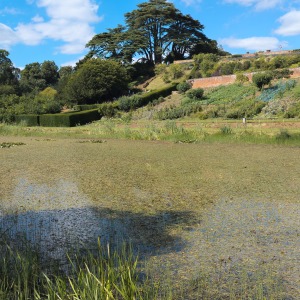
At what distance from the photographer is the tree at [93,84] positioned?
33.4 m

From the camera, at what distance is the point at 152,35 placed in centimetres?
4900

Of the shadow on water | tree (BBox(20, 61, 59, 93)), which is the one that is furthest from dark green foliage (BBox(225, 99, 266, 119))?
tree (BBox(20, 61, 59, 93))

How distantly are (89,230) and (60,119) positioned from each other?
Answer: 19.4 metres

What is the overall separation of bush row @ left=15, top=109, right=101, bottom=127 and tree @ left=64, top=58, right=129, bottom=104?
341 inches

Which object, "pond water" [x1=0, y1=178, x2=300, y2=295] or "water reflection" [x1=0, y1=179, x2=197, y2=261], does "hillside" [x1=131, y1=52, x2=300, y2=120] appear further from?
"water reflection" [x1=0, y1=179, x2=197, y2=261]

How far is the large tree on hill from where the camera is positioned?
45094 mm

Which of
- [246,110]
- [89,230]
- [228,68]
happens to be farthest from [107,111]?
[89,230]

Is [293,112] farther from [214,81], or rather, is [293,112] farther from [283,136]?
[214,81]

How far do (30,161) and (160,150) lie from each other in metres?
3.57

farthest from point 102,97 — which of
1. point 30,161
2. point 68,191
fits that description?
point 68,191

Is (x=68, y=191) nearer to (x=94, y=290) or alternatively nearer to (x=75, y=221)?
(x=75, y=221)

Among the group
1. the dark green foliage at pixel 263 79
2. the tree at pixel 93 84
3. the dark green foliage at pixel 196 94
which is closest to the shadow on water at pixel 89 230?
the dark green foliage at pixel 263 79

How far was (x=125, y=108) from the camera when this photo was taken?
28406mm

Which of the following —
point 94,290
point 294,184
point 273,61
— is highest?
point 273,61
